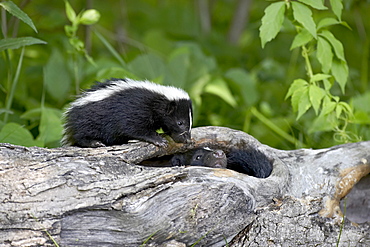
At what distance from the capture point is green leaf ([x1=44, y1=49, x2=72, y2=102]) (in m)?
5.86

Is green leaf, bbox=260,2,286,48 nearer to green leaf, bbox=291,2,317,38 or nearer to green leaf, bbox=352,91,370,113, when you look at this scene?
green leaf, bbox=291,2,317,38

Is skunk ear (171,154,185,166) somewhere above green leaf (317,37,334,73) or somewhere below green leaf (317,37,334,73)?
below

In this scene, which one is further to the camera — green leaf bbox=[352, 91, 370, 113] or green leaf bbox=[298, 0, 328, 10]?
green leaf bbox=[352, 91, 370, 113]

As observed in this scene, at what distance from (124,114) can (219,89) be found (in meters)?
2.59

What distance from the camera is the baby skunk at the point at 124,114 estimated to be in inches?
152

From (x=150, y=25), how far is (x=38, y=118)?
4.92 m

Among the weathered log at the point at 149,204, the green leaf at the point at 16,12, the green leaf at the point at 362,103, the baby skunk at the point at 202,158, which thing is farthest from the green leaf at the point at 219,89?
the green leaf at the point at 16,12

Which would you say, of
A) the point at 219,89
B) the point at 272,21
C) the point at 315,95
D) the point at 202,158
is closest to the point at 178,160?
the point at 202,158

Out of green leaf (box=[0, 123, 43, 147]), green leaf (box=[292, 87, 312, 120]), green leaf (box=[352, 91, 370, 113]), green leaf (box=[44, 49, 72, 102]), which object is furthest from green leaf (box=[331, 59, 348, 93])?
green leaf (box=[44, 49, 72, 102])

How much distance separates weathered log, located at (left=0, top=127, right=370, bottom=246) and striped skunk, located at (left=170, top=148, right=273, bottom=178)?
0.65ft

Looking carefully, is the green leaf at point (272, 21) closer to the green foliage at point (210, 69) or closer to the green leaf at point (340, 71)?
the green foliage at point (210, 69)

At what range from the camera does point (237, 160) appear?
3.93 meters

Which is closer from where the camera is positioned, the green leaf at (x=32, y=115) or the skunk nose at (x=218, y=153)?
the skunk nose at (x=218, y=153)

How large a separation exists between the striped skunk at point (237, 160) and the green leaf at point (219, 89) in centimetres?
216
